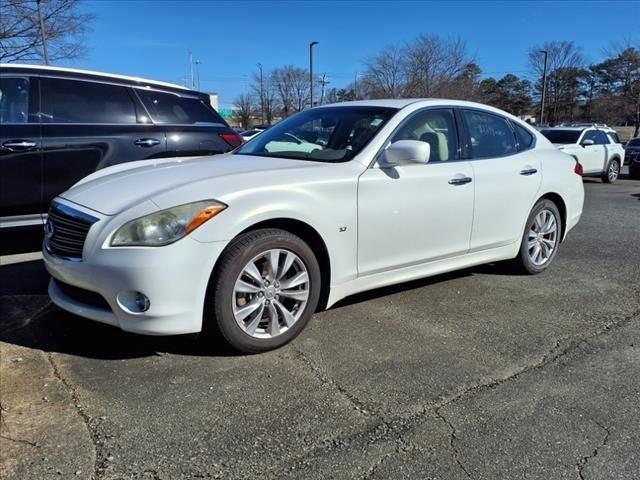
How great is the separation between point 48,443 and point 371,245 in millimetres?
2213

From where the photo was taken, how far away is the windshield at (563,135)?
15709 millimetres

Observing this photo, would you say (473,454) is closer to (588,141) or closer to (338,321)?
(338,321)

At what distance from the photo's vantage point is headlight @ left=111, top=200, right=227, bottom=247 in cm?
305

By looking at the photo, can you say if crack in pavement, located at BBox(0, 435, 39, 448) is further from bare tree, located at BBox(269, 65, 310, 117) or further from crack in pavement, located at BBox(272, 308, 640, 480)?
bare tree, located at BBox(269, 65, 310, 117)

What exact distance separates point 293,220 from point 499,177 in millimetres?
2057

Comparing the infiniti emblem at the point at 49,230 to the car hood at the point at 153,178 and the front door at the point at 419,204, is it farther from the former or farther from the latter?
the front door at the point at 419,204

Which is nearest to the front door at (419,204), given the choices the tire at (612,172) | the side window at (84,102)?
the side window at (84,102)

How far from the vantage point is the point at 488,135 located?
15.8 feet

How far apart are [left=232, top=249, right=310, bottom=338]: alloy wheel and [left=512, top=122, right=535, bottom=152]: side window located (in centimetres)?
268

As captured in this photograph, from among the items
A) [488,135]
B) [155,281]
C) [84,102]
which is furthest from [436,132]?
[84,102]

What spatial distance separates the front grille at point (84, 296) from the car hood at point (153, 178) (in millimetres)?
478

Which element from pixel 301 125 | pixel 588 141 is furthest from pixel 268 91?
pixel 301 125

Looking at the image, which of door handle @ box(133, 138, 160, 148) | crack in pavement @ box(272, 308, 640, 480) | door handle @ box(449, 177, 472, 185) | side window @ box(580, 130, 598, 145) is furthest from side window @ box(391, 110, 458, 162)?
side window @ box(580, 130, 598, 145)

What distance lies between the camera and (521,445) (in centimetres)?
253
